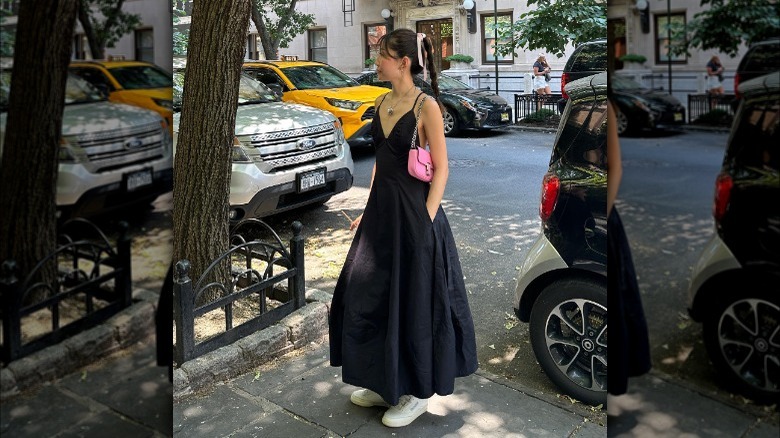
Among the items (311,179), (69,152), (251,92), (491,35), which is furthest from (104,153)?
(251,92)

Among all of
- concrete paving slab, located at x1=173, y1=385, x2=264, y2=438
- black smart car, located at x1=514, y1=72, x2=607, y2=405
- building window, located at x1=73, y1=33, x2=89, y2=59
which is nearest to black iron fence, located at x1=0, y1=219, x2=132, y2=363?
building window, located at x1=73, y1=33, x2=89, y2=59

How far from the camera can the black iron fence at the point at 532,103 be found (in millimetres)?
3016

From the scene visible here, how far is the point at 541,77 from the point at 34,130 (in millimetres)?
2721

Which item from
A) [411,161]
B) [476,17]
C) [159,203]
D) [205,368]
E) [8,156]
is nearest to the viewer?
[8,156]

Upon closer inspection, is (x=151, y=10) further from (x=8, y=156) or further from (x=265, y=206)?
Result: (x=265, y=206)

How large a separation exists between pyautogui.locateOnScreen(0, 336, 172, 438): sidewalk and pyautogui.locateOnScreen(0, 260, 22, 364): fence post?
0.03 m

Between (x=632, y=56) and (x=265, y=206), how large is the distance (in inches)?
120

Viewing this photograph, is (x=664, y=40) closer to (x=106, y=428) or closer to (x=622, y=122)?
(x=622, y=122)

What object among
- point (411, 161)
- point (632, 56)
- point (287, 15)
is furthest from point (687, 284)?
point (287, 15)

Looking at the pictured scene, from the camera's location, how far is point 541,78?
3021 millimetres

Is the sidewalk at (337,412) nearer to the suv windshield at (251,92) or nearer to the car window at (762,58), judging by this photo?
the suv windshield at (251,92)

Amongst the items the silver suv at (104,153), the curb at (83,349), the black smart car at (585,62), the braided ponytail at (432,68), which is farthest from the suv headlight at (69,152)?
the black smart car at (585,62)

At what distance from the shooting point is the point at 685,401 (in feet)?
1.60

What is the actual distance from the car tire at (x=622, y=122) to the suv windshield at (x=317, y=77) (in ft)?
9.15
